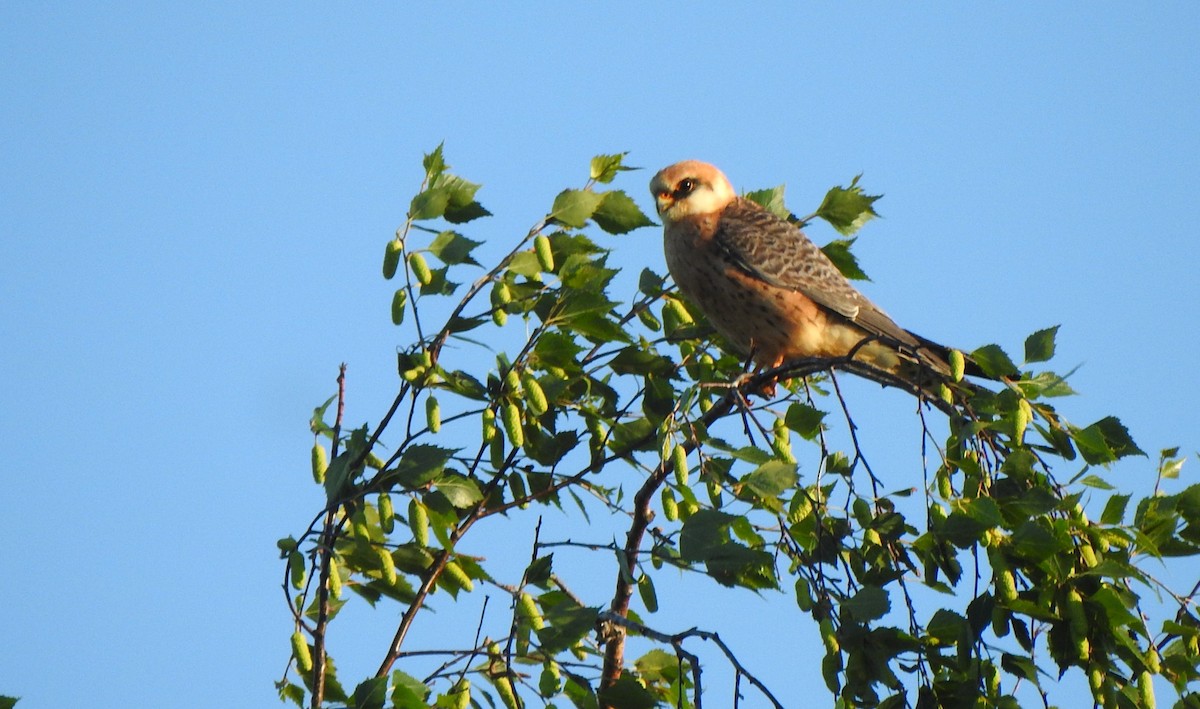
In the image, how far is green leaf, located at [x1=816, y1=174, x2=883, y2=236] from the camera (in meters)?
3.84

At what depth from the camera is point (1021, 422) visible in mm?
2787

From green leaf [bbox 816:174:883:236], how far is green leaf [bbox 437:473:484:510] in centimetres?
150

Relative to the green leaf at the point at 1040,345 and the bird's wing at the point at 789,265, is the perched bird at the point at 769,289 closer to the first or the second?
the bird's wing at the point at 789,265

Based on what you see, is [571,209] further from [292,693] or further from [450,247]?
[292,693]

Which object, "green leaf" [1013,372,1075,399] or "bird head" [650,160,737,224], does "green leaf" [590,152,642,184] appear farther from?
"bird head" [650,160,737,224]

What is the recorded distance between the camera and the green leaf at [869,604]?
104 inches

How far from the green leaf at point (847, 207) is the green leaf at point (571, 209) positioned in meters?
0.89

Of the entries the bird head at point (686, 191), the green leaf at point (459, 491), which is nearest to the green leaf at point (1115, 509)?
the green leaf at point (459, 491)

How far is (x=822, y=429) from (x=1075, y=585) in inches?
26.8

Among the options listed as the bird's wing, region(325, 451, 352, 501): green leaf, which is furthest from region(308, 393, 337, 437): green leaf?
Result: the bird's wing

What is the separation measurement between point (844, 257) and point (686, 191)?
1.70 meters

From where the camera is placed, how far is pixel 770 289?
5000 mm

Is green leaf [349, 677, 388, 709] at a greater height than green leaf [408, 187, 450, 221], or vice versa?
green leaf [408, 187, 450, 221]

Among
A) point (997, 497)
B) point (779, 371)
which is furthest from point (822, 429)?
point (997, 497)
